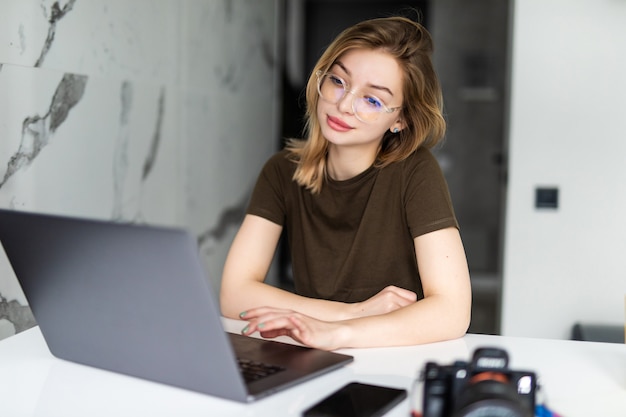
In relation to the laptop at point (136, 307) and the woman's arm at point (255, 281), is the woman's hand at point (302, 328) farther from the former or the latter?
the woman's arm at point (255, 281)

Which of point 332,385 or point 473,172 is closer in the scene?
point 332,385

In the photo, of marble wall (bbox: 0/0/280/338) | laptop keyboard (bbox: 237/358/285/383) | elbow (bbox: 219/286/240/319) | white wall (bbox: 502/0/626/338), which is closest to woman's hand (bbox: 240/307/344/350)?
laptop keyboard (bbox: 237/358/285/383)

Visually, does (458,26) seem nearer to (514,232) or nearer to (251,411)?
(514,232)

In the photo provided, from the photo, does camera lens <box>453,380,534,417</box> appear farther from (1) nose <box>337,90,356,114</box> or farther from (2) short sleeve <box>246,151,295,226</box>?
(2) short sleeve <box>246,151,295,226</box>

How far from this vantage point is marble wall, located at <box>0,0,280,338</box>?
1785 mm

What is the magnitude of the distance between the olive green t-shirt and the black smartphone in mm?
730

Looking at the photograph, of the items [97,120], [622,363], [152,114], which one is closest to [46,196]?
[97,120]

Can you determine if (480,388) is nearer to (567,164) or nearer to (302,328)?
(302,328)

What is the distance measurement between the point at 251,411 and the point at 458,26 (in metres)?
5.17

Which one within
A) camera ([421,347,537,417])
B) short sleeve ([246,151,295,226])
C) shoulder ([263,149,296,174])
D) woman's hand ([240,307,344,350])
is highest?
shoulder ([263,149,296,174])

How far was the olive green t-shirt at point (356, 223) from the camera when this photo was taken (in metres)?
1.80

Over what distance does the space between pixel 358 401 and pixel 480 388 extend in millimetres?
256

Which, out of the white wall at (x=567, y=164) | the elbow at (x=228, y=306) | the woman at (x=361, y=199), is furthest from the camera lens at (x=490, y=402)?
the white wall at (x=567, y=164)

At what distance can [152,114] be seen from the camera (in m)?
2.49
